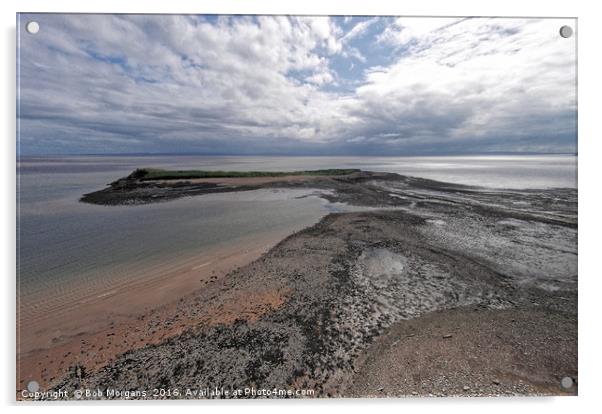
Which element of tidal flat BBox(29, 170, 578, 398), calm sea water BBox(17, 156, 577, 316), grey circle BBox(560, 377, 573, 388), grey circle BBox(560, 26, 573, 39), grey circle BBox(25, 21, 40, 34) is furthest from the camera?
calm sea water BBox(17, 156, 577, 316)

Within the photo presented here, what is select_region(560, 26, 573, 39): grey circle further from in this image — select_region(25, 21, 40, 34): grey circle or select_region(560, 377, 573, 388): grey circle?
select_region(25, 21, 40, 34): grey circle

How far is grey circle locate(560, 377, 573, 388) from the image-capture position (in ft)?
7.48

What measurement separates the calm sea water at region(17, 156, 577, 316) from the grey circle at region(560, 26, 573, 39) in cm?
140

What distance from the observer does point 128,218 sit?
17.4 feet

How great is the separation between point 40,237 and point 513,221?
28.8 feet

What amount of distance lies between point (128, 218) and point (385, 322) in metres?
5.73

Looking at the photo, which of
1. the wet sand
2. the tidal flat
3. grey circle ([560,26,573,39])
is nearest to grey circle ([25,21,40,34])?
the wet sand

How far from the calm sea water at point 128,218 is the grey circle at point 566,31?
1403 millimetres

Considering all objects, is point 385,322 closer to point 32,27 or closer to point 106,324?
point 106,324

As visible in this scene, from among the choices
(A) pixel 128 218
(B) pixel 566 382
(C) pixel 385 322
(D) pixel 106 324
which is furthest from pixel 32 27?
(B) pixel 566 382

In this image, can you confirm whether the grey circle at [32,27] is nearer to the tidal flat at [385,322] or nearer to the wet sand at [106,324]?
the wet sand at [106,324]
